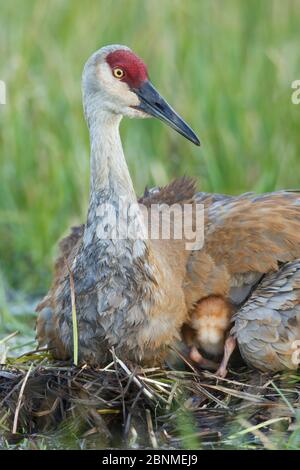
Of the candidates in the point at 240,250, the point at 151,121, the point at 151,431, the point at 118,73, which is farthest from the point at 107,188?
the point at 151,121

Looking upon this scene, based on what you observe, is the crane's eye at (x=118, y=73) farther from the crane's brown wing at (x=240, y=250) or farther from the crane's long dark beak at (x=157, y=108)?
the crane's brown wing at (x=240, y=250)

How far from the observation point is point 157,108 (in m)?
5.51

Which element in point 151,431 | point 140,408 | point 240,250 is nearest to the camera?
Result: point 151,431

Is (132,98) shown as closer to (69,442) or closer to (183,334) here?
(183,334)

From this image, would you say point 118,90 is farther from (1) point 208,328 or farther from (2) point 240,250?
(1) point 208,328

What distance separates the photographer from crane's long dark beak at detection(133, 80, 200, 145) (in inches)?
216

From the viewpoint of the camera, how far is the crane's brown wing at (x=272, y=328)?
5.34 m

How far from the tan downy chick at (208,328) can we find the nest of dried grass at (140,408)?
0.17 meters

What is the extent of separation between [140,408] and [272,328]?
73 centimetres

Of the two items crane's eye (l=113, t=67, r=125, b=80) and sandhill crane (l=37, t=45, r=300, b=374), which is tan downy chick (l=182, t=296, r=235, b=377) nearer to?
sandhill crane (l=37, t=45, r=300, b=374)
